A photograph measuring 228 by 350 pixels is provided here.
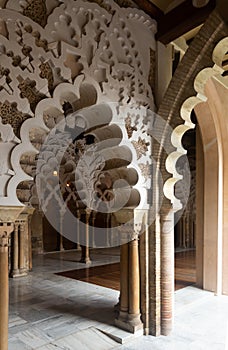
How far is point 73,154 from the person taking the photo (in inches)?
315

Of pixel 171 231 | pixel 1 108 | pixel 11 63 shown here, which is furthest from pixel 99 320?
pixel 11 63

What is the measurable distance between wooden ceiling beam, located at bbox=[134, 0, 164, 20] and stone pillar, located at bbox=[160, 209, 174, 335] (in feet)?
7.95

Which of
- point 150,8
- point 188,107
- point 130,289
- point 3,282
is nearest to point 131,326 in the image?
point 130,289

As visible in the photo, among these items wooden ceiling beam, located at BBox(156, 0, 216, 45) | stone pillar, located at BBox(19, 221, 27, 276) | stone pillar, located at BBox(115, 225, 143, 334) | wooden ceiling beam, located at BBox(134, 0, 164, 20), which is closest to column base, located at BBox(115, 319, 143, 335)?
stone pillar, located at BBox(115, 225, 143, 334)

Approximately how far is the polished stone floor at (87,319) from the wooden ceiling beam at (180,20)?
361 centimetres

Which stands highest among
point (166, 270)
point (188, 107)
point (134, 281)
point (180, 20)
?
point (180, 20)

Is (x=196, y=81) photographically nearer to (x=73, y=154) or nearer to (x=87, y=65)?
(x=87, y=65)

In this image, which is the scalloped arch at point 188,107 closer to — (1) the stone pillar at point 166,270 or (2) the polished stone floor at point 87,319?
(1) the stone pillar at point 166,270

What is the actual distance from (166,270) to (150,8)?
3.19 metres

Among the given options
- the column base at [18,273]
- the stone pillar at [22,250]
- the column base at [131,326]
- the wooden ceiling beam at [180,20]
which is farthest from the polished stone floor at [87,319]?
the wooden ceiling beam at [180,20]

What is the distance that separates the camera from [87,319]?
165 inches

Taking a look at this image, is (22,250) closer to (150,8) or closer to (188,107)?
(188,107)

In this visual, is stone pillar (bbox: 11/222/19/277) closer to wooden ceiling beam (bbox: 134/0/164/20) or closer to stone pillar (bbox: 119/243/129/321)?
stone pillar (bbox: 119/243/129/321)

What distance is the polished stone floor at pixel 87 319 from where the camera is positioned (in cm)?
350
